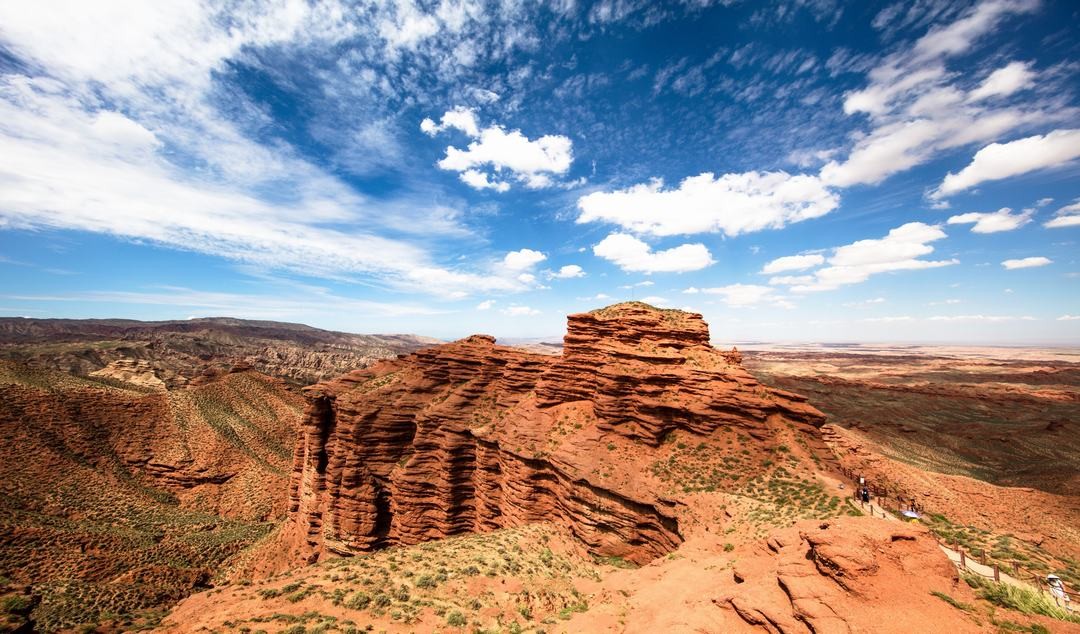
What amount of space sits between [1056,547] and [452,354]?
45.0 meters

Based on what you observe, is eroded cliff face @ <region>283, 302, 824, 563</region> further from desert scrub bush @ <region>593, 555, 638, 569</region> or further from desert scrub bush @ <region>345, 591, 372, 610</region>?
desert scrub bush @ <region>345, 591, 372, 610</region>

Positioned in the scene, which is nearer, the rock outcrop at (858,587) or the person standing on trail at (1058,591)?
the rock outcrop at (858,587)

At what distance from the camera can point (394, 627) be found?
47.2ft

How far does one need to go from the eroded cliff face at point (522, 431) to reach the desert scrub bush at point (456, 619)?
11.1m

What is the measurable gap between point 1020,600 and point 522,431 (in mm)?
24388

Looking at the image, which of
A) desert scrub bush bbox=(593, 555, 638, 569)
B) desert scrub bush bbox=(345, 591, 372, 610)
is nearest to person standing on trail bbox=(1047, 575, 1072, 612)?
desert scrub bush bbox=(593, 555, 638, 569)

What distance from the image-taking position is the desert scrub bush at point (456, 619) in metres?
15.0

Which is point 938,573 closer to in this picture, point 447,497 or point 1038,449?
point 447,497

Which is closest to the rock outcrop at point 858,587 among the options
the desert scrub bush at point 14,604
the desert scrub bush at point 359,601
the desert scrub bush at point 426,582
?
the desert scrub bush at point 426,582

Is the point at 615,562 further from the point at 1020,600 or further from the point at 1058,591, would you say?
the point at 1058,591

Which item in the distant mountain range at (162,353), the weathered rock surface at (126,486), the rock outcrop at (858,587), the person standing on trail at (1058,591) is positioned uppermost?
the distant mountain range at (162,353)

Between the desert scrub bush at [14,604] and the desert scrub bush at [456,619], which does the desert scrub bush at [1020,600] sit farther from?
the desert scrub bush at [14,604]

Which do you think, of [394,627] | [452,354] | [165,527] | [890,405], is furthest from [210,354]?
[890,405]

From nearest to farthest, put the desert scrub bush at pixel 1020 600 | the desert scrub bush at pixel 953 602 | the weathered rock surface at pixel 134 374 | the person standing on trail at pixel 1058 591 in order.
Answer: the desert scrub bush at pixel 1020 600, the desert scrub bush at pixel 953 602, the person standing on trail at pixel 1058 591, the weathered rock surface at pixel 134 374
